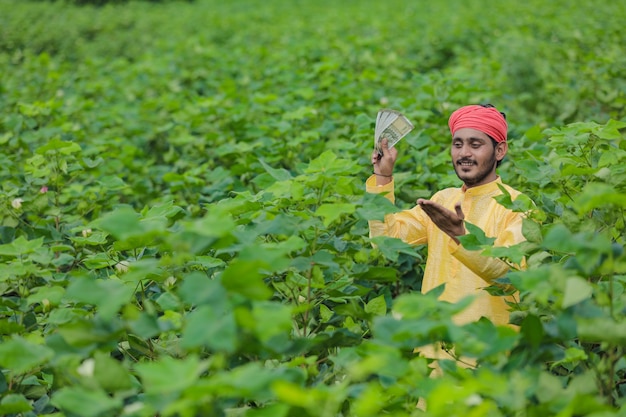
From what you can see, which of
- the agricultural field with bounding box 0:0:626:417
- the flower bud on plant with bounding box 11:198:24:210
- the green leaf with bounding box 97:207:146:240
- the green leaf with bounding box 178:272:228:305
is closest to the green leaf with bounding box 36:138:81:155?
the agricultural field with bounding box 0:0:626:417

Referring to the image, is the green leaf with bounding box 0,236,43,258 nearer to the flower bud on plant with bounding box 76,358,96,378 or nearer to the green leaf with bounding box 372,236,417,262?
the flower bud on plant with bounding box 76,358,96,378

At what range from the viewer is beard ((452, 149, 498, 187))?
2.56m

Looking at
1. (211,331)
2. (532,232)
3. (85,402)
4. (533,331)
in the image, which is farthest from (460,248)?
(85,402)

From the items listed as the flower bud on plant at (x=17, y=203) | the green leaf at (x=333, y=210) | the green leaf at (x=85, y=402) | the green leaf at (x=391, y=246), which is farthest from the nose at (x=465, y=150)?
the flower bud on plant at (x=17, y=203)

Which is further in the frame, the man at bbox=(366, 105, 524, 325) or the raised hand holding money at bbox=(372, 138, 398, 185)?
the raised hand holding money at bbox=(372, 138, 398, 185)

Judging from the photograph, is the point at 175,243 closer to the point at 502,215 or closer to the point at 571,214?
the point at 571,214

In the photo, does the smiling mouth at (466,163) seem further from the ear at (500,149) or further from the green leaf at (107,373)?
the green leaf at (107,373)

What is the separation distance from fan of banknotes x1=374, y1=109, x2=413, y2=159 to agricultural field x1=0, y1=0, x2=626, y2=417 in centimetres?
16

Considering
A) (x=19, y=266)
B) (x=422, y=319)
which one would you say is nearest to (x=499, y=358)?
(x=422, y=319)

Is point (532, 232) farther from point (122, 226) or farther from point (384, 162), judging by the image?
point (122, 226)

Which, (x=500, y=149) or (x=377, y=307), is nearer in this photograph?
(x=377, y=307)

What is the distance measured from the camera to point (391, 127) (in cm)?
253

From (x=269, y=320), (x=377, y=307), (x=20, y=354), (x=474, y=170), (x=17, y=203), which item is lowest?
(x=17, y=203)

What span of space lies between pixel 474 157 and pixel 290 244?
1.12 metres
